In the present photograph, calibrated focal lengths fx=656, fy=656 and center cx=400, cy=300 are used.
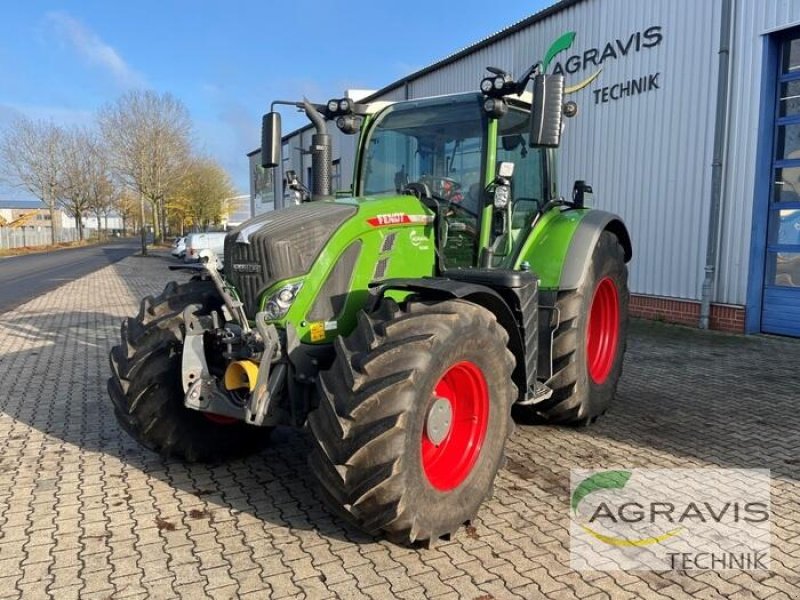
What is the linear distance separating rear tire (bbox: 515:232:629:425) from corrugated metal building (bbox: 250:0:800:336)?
3624mm

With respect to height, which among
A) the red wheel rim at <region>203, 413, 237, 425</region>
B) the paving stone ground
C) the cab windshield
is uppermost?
the cab windshield

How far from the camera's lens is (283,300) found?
3438 millimetres

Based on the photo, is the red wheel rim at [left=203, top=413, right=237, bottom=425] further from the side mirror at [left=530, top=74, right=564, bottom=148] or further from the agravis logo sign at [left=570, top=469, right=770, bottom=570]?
the side mirror at [left=530, top=74, right=564, bottom=148]

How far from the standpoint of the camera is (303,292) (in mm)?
3449

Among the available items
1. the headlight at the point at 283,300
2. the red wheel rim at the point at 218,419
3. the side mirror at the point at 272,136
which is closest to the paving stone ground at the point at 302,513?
the red wheel rim at the point at 218,419

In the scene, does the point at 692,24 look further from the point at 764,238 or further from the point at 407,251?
the point at 407,251

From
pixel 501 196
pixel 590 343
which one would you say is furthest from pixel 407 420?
pixel 590 343

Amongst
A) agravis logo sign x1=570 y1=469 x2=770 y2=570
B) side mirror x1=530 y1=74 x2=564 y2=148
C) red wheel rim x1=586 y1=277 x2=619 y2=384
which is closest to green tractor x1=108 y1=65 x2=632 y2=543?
side mirror x1=530 y1=74 x2=564 y2=148

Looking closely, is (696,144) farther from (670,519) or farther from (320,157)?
(670,519)

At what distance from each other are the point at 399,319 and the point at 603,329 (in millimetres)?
3024

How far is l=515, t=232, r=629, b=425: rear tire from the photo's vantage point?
4516 mm

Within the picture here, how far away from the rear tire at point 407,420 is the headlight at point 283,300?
506mm

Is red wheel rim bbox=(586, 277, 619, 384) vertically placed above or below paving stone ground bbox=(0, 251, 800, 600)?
above

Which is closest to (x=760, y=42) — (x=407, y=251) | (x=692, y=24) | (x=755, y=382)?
(x=692, y=24)
